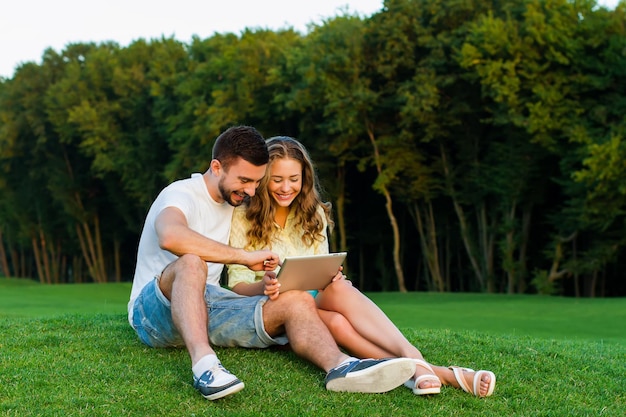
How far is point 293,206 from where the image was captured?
6738mm

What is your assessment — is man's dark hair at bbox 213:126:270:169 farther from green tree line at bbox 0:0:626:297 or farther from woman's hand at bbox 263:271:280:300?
green tree line at bbox 0:0:626:297

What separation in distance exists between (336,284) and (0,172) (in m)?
45.3

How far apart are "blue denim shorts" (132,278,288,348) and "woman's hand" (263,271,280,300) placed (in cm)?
12

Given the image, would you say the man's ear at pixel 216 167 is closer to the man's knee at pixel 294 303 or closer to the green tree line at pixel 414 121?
the man's knee at pixel 294 303

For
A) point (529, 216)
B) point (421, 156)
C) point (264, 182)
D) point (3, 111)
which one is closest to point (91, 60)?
point (3, 111)

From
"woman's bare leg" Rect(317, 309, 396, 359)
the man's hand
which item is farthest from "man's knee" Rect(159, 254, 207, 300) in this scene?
"woman's bare leg" Rect(317, 309, 396, 359)

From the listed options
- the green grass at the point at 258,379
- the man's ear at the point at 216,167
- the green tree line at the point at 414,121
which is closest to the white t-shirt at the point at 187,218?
the man's ear at the point at 216,167

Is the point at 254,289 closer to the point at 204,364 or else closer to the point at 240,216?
the point at 240,216

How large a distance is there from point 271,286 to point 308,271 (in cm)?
26

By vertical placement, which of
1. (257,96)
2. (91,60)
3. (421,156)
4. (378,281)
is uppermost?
(91,60)

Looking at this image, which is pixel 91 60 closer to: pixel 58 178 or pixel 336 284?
pixel 58 178

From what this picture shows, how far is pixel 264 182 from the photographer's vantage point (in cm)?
653

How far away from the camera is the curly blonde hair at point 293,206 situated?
6539mm

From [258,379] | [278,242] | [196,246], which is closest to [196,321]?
[196,246]
